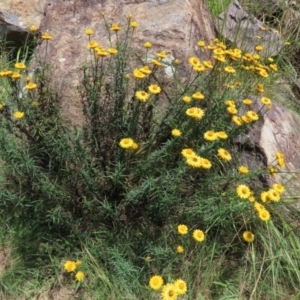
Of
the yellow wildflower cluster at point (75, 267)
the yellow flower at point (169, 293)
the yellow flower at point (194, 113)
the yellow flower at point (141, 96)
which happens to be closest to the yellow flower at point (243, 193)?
the yellow flower at point (194, 113)

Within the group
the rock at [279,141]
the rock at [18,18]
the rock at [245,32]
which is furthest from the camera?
the rock at [245,32]

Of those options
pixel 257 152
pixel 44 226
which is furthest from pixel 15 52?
pixel 257 152

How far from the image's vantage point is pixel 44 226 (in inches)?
91.0

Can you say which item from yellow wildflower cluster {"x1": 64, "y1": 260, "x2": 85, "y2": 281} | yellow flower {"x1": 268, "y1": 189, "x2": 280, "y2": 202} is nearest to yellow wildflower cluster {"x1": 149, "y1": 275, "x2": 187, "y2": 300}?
yellow wildflower cluster {"x1": 64, "y1": 260, "x2": 85, "y2": 281}

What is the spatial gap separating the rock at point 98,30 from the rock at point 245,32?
2.93ft

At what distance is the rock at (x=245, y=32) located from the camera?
402 centimetres

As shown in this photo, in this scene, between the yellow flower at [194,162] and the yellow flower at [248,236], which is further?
the yellow flower at [248,236]

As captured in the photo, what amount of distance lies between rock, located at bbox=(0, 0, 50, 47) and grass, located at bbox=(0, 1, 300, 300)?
1.49 m

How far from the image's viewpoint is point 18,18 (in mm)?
3732

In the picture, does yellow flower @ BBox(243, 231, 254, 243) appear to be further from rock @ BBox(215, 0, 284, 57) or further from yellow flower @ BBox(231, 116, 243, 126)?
rock @ BBox(215, 0, 284, 57)

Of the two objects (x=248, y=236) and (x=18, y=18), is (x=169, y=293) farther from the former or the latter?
(x=18, y=18)

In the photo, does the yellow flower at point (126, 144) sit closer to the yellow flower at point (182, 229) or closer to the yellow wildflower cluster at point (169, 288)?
the yellow flower at point (182, 229)

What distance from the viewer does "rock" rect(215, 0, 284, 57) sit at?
4.02 m

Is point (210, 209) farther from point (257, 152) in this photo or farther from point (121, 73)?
point (121, 73)
